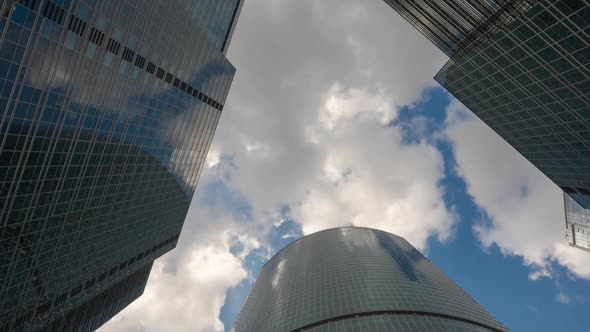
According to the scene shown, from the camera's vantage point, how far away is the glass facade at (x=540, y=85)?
43.7m

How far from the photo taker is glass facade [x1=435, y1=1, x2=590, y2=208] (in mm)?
43656

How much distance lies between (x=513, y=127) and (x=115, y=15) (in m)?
81.5

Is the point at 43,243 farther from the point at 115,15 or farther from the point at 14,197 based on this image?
the point at 115,15

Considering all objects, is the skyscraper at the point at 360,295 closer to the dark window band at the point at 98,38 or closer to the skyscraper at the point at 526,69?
the skyscraper at the point at 526,69

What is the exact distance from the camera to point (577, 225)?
104 meters

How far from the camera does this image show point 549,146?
6812 centimetres

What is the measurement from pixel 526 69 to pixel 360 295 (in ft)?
260

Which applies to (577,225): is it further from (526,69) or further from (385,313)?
(526,69)

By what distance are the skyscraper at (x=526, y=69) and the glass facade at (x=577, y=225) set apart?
28555 millimetres

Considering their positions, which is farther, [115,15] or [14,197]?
[115,15]

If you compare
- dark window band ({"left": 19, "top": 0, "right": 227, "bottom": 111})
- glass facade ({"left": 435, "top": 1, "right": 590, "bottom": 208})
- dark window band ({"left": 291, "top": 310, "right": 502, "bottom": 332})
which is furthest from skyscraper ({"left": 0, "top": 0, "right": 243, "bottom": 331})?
glass facade ({"left": 435, "top": 1, "right": 590, "bottom": 208})

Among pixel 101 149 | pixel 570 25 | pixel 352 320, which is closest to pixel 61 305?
pixel 101 149

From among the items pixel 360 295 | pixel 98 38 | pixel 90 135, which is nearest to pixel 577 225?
pixel 360 295

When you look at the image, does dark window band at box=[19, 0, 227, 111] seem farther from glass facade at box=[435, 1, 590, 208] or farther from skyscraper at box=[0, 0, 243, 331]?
glass facade at box=[435, 1, 590, 208]
